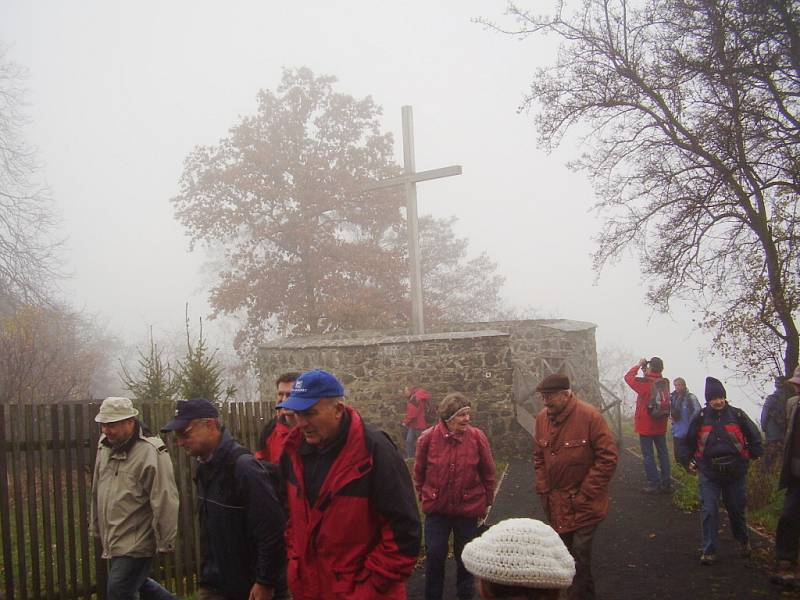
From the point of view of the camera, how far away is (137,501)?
4.27 metres

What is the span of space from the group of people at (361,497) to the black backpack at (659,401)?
7.58 feet

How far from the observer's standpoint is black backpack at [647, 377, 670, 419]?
8.44m

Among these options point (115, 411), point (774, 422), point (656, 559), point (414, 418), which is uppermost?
point (115, 411)

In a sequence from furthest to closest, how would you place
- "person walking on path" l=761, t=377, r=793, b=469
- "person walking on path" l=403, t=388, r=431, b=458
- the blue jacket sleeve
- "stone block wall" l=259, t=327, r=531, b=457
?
"stone block wall" l=259, t=327, r=531, b=457
"person walking on path" l=403, t=388, r=431, b=458
"person walking on path" l=761, t=377, r=793, b=469
the blue jacket sleeve

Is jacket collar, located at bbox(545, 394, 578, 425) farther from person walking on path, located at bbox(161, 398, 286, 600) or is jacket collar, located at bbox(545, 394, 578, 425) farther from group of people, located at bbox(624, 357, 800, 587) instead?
person walking on path, located at bbox(161, 398, 286, 600)

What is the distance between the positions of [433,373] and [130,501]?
344 inches

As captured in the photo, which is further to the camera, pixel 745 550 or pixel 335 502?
pixel 745 550

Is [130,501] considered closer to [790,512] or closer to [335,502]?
[335,502]

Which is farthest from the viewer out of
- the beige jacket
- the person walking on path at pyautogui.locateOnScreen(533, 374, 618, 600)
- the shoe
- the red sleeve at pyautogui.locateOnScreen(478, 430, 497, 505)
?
the shoe

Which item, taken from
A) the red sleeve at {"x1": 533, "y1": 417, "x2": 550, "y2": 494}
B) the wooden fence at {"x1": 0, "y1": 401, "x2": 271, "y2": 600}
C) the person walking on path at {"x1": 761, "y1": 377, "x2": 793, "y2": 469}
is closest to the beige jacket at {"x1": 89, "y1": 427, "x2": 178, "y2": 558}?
the wooden fence at {"x1": 0, "y1": 401, "x2": 271, "y2": 600}

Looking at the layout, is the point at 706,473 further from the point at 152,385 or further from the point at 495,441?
the point at 152,385

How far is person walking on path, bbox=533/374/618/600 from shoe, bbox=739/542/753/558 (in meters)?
2.32

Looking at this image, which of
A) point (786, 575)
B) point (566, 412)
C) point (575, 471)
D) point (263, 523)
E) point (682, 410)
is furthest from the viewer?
point (682, 410)

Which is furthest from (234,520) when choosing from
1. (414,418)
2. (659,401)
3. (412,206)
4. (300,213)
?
(300,213)
